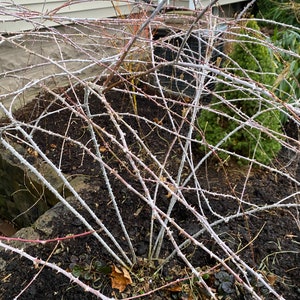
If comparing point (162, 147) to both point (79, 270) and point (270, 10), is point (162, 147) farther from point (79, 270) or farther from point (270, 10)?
point (270, 10)

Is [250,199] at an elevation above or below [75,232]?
below

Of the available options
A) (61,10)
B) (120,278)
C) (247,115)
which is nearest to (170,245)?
(120,278)

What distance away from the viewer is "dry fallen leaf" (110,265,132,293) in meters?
1.68

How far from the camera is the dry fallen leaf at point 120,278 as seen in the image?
1.68 m

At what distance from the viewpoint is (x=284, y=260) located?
6.16 ft

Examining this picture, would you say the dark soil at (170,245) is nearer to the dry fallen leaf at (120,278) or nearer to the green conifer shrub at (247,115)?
the dry fallen leaf at (120,278)

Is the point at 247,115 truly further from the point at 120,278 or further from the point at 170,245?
the point at 120,278

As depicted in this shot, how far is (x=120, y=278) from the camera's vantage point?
1.71 m

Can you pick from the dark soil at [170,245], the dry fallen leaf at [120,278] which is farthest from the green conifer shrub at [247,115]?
the dry fallen leaf at [120,278]

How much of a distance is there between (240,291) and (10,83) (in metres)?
2.66

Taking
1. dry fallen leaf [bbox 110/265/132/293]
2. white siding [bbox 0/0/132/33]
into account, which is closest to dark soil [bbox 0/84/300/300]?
dry fallen leaf [bbox 110/265/132/293]

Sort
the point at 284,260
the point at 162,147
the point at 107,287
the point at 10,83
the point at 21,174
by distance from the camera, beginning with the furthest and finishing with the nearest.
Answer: the point at 10,83 → the point at 162,147 → the point at 21,174 → the point at 284,260 → the point at 107,287

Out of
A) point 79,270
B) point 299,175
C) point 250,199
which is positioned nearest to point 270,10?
point 299,175

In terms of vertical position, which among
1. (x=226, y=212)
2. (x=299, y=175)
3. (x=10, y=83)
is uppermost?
(x=10, y=83)
